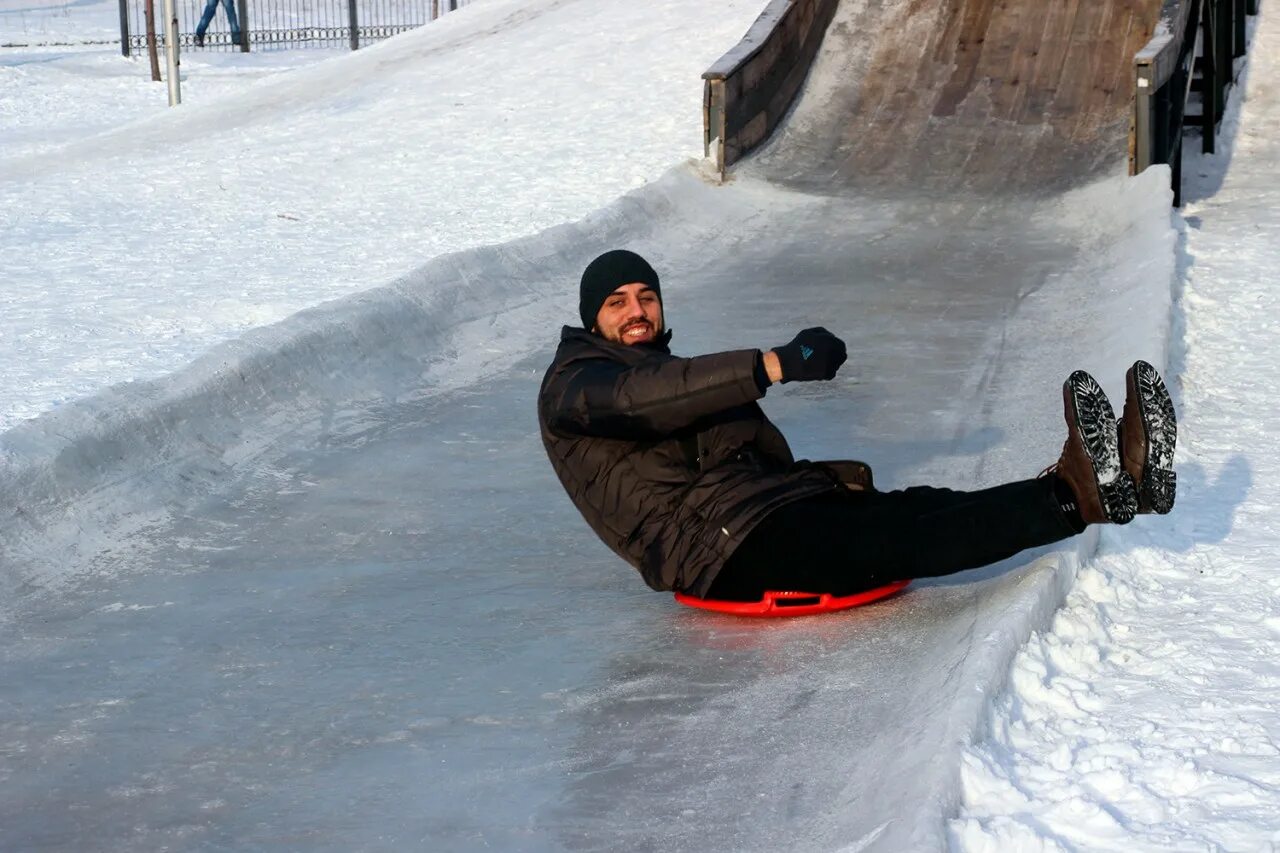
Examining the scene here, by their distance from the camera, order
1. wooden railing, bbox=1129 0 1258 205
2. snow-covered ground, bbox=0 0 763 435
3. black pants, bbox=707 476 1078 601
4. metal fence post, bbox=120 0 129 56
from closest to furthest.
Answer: black pants, bbox=707 476 1078 601 < snow-covered ground, bbox=0 0 763 435 < wooden railing, bbox=1129 0 1258 205 < metal fence post, bbox=120 0 129 56

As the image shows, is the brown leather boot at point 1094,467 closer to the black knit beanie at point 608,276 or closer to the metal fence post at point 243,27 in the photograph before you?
the black knit beanie at point 608,276

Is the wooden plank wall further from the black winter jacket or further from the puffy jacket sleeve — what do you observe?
the puffy jacket sleeve

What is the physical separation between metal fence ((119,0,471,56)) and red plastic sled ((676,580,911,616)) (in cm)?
1856

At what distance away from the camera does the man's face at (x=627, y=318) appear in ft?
12.8

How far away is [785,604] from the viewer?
12.3 feet

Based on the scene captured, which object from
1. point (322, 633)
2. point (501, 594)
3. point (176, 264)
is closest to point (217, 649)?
point (322, 633)

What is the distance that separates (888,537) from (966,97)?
29.9 feet

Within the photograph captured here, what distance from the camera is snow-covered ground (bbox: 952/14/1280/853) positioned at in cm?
271

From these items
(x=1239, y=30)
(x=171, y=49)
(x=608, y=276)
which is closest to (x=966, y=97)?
(x=1239, y=30)

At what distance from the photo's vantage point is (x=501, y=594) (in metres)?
4.09

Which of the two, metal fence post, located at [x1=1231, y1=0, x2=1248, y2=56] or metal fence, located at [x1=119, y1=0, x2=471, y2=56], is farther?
metal fence, located at [x1=119, y1=0, x2=471, y2=56]

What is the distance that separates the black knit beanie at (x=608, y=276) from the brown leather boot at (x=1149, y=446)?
114 cm

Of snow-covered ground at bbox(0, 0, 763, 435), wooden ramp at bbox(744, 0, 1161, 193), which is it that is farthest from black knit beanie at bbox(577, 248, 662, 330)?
wooden ramp at bbox(744, 0, 1161, 193)

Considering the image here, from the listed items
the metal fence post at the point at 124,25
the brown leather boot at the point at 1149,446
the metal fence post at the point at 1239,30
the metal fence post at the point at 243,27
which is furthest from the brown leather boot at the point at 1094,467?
the metal fence post at the point at 243,27
